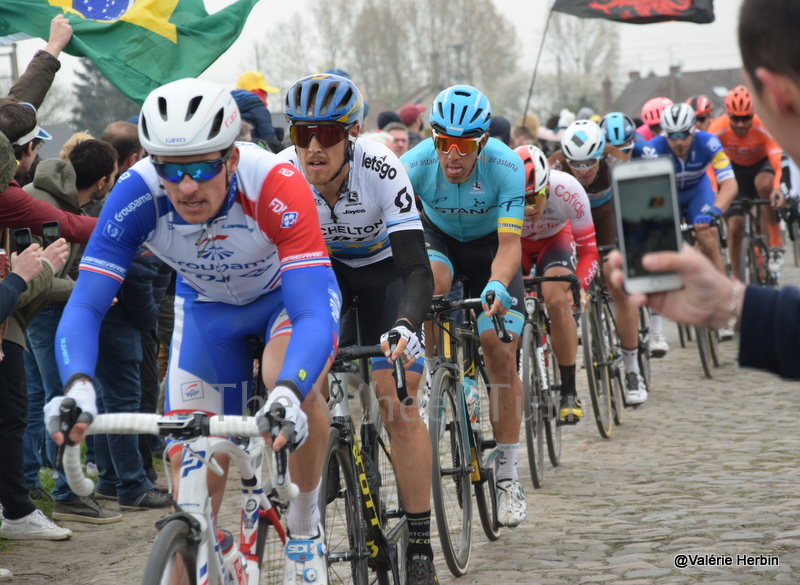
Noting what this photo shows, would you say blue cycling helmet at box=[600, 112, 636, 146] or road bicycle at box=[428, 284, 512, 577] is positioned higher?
blue cycling helmet at box=[600, 112, 636, 146]

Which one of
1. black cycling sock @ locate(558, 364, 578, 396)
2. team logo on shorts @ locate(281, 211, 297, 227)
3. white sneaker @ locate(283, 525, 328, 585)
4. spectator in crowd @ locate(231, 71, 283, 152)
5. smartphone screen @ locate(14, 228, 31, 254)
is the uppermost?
spectator in crowd @ locate(231, 71, 283, 152)

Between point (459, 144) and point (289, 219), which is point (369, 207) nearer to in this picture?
point (289, 219)

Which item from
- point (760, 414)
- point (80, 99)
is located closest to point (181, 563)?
point (760, 414)

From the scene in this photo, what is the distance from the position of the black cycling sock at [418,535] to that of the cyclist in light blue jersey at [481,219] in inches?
52.9

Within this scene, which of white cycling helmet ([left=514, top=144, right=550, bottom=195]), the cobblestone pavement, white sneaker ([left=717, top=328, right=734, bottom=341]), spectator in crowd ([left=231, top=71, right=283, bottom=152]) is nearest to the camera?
the cobblestone pavement

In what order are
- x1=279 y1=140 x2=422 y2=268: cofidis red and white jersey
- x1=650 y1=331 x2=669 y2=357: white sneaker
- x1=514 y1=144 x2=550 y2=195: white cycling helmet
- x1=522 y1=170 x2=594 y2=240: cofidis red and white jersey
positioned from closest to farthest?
1. x1=279 y1=140 x2=422 y2=268: cofidis red and white jersey
2. x1=514 y1=144 x2=550 y2=195: white cycling helmet
3. x1=522 y1=170 x2=594 y2=240: cofidis red and white jersey
4. x1=650 y1=331 x2=669 y2=357: white sneaker

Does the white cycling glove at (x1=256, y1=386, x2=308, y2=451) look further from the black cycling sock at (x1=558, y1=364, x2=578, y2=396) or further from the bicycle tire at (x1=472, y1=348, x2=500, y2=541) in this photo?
the black cycling sock at (x1=558, y1=364, x2=578, y2=396)

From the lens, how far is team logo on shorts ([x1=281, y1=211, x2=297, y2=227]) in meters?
3.83

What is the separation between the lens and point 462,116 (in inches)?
233

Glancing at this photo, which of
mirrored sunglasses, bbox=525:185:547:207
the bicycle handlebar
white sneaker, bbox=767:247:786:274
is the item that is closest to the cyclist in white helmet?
the bicycle handlebar

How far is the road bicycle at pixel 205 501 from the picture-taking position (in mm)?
3066

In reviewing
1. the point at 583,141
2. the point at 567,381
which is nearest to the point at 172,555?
the point at 567,381

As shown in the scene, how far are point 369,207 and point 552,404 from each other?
3.38m

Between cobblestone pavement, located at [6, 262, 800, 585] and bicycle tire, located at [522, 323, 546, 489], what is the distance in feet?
0.65
